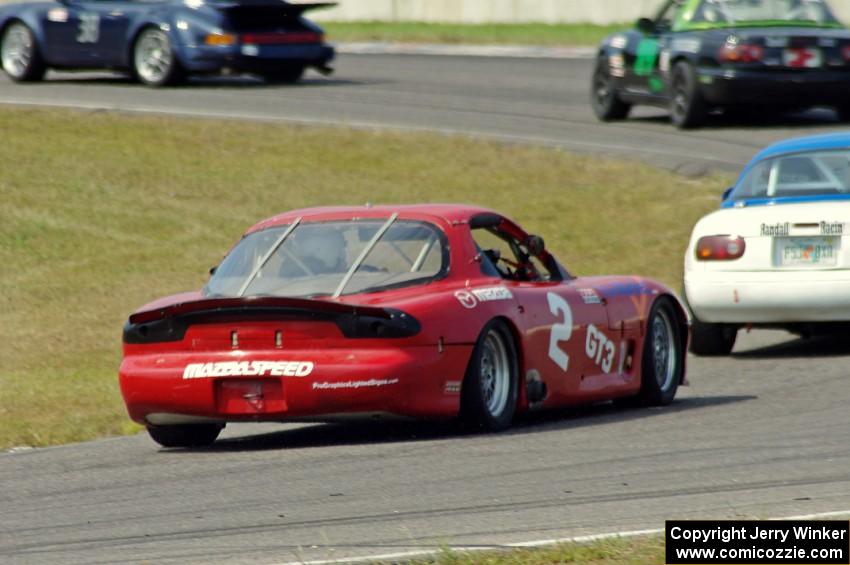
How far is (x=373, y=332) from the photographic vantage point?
8.77 m

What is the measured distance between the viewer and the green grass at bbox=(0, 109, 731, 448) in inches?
582

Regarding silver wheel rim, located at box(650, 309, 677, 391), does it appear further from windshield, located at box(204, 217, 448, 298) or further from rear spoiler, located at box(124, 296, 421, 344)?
rear spoiler, located at box(124, 296, 421, 344)

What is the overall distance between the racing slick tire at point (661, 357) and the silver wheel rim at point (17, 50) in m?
16.0

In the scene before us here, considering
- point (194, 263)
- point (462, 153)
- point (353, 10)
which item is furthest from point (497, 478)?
point (353, 10)

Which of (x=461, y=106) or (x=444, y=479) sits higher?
(x=444, y=479)

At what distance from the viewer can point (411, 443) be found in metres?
9.03

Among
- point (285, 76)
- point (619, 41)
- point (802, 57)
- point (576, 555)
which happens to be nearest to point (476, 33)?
point (285, 76)

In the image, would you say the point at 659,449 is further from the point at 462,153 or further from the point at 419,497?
the point at 462,153

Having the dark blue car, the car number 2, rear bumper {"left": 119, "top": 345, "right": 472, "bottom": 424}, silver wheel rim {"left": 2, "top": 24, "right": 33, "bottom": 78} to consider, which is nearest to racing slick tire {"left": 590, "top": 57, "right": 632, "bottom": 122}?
the dark blue car

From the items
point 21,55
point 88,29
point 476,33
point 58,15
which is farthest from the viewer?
point 476,33

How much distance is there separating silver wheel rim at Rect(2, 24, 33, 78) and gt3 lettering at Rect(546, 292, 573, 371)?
1666 centimetres

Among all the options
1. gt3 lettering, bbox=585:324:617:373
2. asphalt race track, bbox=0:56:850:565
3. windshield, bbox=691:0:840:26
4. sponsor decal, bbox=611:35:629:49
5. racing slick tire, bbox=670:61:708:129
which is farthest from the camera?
sponsor decal, bbox=611:35:629:49

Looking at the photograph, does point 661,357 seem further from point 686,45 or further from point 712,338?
point 686,45

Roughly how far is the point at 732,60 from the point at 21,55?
989 cm
